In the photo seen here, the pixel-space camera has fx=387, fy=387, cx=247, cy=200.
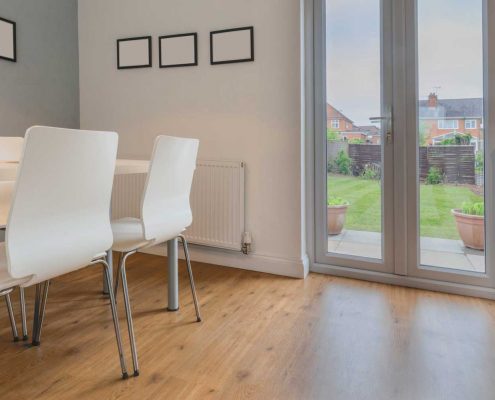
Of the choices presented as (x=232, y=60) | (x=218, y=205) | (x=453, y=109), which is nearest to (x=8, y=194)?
(x=218, y=205)

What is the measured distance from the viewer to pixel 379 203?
2.55m

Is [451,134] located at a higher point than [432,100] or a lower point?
lower

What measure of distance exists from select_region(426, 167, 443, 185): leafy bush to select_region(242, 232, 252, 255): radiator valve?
48.7 inches

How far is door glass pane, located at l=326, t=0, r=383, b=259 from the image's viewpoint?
2521 mm

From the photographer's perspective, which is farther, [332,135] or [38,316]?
[332,135]

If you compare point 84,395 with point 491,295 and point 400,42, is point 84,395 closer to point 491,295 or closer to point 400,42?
point 491,295

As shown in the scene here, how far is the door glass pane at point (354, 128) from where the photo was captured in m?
2.52

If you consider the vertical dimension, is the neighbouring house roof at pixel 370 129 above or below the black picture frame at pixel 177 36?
below

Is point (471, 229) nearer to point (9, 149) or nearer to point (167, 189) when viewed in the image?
point (167, 189)

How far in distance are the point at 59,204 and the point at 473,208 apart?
7.34ft

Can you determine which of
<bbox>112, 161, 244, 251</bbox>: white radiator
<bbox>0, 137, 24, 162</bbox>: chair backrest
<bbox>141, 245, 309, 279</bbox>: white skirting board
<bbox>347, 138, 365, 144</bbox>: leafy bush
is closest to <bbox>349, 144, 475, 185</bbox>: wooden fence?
<bbox>347, 138, 365, 144</bbox>: leafy bush

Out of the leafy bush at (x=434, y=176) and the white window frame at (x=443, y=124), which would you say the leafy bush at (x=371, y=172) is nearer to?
the leafy bush at (x=434, y=176)

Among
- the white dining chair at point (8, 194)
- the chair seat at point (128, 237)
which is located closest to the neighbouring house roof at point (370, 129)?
the chair seat at point (128, 237)

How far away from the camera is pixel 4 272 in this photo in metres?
1.17
